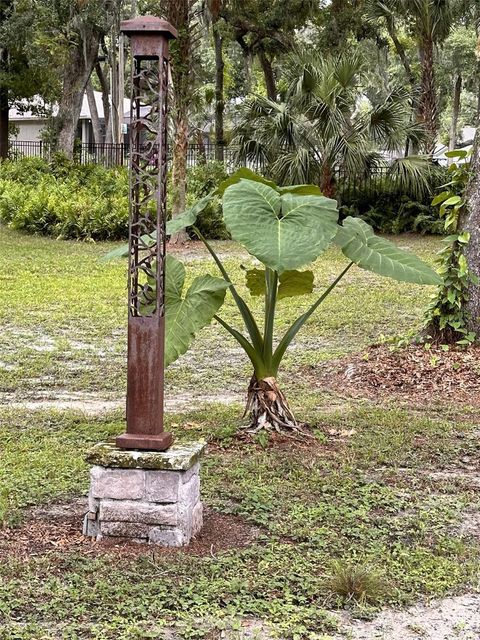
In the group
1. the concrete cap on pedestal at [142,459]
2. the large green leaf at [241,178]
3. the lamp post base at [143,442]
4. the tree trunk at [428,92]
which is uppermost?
→ the tree trunk at [428,92]

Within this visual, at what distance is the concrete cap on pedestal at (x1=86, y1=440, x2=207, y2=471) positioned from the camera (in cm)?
392

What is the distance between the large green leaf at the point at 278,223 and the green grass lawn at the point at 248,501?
1.18 metres

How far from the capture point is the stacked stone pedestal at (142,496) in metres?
3.95

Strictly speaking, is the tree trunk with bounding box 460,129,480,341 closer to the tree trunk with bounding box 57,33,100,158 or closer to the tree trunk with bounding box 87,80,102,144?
the tree trunk with bounding box 57,33,100,158

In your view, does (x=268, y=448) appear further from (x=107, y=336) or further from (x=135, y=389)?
(x=107, y=336)

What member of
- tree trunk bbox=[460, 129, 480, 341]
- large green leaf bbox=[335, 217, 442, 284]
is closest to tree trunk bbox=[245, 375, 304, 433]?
large green leaf bbox=[335, 217, 442, 284]

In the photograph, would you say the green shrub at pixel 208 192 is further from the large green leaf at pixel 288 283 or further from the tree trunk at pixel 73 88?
the large green leaf at pixel 288 283

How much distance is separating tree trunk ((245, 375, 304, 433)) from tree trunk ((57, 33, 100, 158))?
18508mm

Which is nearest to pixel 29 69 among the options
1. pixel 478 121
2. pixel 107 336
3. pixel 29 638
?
pixel 107 336

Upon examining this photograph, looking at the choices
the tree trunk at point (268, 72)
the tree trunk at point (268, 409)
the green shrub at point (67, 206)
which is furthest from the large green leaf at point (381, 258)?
the tree trunk at point (268, 72)

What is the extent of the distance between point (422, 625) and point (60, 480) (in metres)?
2.18

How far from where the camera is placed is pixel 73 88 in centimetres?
2355

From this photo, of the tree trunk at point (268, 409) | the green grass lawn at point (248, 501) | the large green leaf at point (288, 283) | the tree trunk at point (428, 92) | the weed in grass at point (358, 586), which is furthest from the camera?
the tree trunk at point (428, 92)

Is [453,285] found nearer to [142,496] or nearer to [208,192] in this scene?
[142,496]
